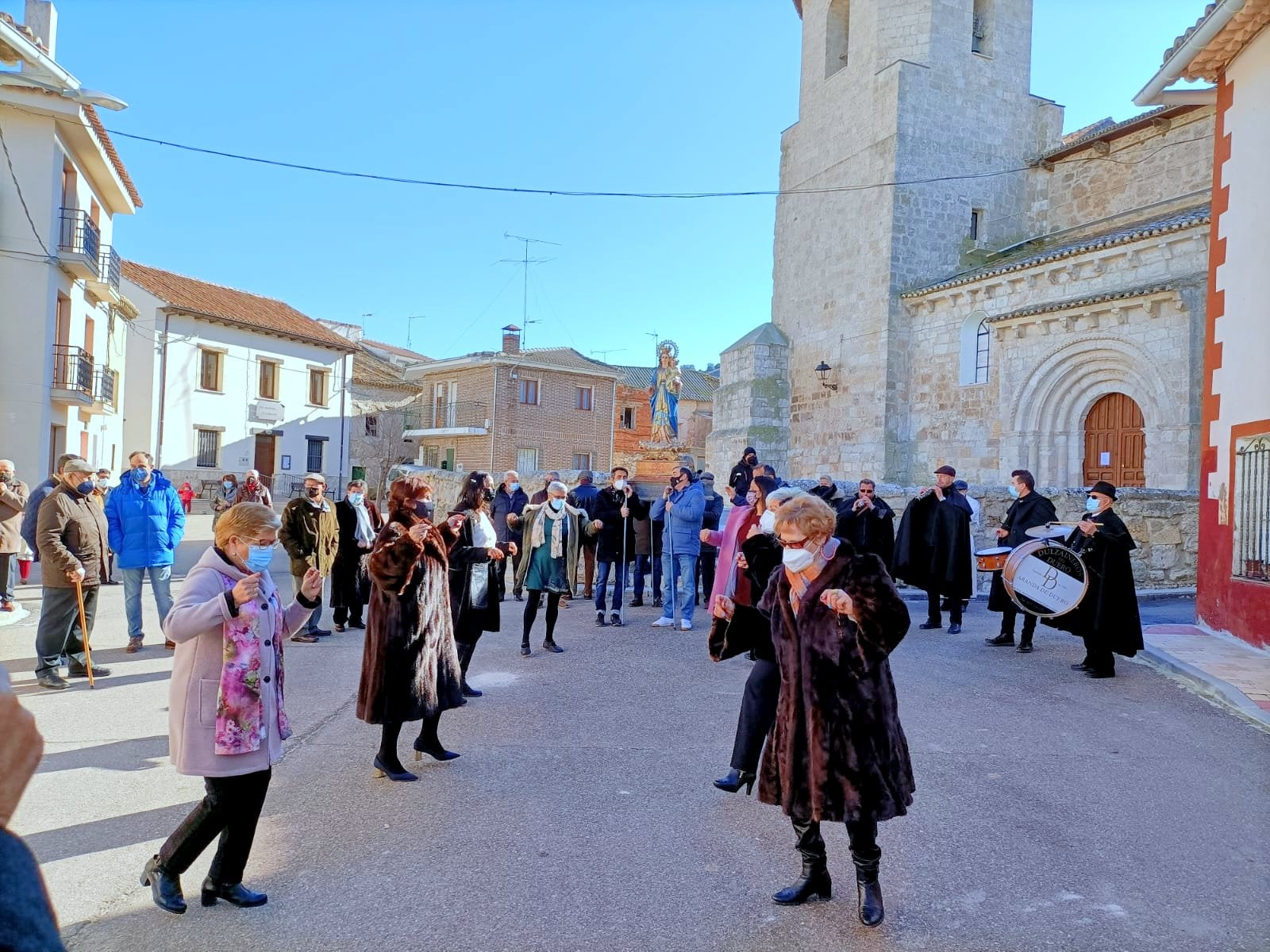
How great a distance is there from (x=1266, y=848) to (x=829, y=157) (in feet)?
71.4

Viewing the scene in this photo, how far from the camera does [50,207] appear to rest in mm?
19797

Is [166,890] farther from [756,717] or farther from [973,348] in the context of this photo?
[973,348]

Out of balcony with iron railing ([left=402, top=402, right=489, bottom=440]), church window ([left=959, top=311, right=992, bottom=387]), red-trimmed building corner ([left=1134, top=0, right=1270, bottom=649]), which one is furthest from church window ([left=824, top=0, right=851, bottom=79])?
balcony with iron railing ([left=402, top=402, right=489, bottom=440])

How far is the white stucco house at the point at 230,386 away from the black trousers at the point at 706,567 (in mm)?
27795

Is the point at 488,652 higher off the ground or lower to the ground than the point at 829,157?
lower

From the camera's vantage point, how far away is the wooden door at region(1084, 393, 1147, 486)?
16578 millimetres

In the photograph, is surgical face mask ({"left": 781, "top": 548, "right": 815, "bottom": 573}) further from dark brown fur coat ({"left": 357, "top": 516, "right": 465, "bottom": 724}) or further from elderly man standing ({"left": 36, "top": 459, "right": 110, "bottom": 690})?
elderly man standing ({"left": 36, "top": 459, "right": 110, "bottom": 690})

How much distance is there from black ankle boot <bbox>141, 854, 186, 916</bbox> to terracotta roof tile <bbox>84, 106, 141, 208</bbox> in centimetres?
1946

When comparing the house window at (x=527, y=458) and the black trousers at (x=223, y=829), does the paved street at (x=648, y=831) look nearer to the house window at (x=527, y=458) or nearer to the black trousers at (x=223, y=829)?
the black trousers at (x=223, y=829)

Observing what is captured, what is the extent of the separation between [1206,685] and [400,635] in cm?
618

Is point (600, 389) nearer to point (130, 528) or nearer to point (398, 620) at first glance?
point (130, 528)

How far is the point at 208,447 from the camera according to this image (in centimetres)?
3494

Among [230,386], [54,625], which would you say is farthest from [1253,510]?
[230,386]

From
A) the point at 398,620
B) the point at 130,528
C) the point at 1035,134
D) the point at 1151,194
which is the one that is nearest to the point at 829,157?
the point at 1035,134
